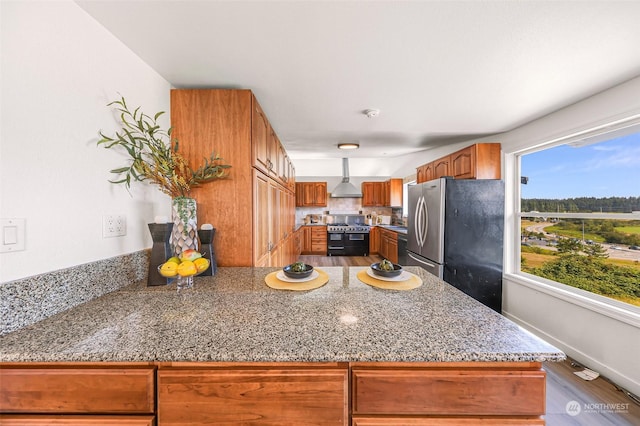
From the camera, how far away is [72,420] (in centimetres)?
67

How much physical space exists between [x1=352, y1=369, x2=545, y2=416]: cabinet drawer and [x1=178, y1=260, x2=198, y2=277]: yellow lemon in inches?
35.0

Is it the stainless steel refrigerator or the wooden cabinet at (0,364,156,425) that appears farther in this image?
the stainless steel refrigerator

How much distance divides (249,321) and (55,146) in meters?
1.07

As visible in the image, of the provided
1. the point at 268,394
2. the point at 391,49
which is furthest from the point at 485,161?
the point at 268,394

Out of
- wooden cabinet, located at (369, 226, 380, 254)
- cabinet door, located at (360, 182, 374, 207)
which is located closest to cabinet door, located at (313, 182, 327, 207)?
cabinet door, located at (360, 182, 374, 207)

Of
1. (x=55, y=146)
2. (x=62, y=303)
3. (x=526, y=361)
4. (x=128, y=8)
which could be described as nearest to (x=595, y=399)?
(x=526, y=361)

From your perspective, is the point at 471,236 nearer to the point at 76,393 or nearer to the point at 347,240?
the point at 76,393

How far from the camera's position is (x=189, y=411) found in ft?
2.19

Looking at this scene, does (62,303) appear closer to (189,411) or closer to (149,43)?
(189,411)

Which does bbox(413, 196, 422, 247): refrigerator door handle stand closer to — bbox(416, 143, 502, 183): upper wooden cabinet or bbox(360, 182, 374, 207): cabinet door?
bbox(416, 143, 502, 183): upper wooden cabinet

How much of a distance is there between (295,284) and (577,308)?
2.47 metres

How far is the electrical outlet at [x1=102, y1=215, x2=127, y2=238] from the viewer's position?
3.56 feet

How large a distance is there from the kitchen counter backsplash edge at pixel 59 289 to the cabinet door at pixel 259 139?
98 centimetres

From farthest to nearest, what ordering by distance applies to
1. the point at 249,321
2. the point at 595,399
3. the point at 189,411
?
the point at 595,399 < the point at 249,321 < the point at 189,411
